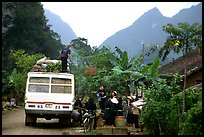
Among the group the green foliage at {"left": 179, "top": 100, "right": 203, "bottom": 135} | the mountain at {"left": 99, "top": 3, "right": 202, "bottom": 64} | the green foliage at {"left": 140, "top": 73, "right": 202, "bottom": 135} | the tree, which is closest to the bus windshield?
the tree

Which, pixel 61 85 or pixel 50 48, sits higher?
pixel 50 48

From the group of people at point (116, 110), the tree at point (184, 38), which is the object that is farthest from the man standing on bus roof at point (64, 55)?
the tree at point (184, 38)

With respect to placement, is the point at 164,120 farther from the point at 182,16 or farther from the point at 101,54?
the point at 182,16

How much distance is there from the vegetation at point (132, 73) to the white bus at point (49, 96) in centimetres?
250

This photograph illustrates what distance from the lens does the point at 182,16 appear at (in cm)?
10588

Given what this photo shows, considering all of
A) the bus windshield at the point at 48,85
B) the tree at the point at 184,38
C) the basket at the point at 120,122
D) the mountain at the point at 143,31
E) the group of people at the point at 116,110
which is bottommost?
the basket at the point at 120,122

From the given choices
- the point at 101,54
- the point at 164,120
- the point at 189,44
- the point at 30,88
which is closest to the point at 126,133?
the point at 164,120

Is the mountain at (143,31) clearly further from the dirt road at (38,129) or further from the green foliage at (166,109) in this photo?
the green foliage at (166,109)

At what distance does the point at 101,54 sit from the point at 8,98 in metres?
13.9

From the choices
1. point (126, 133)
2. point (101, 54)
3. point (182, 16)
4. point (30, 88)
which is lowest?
point (126, 133)

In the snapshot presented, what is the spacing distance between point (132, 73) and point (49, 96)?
6.55 meters

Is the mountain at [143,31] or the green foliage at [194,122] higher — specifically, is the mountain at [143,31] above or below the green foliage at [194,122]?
above

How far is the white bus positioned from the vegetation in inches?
98.3

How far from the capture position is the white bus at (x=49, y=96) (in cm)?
1593
